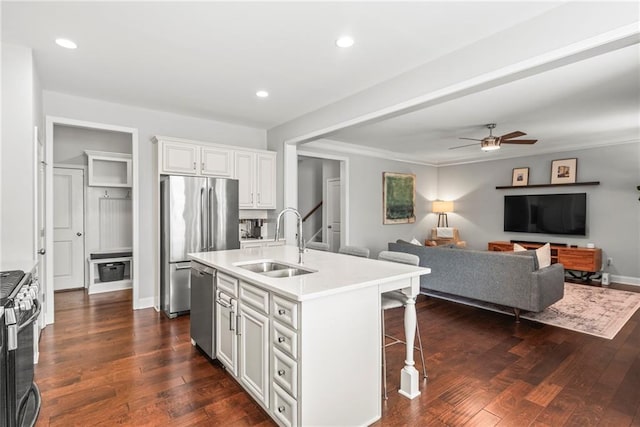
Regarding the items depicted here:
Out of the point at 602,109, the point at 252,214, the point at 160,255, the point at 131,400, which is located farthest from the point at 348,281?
the point at 602,109

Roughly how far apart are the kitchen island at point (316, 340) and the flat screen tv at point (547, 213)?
582 centimetres

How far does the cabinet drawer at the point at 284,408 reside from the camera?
1734mm

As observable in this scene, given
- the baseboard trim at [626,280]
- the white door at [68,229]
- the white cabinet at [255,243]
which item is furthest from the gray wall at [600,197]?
the white door at [68,229]

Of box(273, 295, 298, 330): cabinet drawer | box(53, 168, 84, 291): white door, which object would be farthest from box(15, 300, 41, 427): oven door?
box(53, 168, 84, 291): white door

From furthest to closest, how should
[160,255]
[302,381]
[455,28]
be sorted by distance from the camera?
[160,255]
[455,28]
[302,381]

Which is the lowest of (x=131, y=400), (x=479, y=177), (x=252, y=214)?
(x=131, y=400)

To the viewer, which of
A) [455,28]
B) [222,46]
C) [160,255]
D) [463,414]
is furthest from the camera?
[160,255]

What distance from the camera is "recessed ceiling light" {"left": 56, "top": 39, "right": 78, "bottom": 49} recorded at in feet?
8.61

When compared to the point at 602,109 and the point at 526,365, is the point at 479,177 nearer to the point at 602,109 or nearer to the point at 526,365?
the point at 602,109

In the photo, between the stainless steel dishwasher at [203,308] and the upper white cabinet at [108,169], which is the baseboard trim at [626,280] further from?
the upper white cabinet at [108,169]

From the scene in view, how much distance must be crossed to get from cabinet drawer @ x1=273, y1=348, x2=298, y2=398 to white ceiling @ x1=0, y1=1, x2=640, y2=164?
7.14 feet

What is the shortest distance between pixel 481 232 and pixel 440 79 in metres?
5.87

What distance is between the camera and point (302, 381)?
169cm

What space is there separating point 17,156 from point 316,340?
2904 mm
